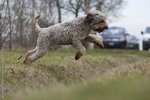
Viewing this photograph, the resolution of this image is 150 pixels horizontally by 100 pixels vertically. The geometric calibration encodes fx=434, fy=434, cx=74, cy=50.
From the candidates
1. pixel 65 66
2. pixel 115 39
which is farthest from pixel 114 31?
pixel 65 66

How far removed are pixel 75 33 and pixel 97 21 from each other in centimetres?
67

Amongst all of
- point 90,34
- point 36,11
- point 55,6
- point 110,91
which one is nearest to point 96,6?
point 55,6

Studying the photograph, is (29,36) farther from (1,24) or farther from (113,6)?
(113,6)

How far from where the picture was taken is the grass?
→ 14.0ft

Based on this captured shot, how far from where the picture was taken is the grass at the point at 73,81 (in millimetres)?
4273

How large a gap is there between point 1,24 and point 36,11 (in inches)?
336

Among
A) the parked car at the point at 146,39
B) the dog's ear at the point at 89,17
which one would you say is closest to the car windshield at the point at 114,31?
the parked car at the point at 146,39

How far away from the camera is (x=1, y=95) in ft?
26.6

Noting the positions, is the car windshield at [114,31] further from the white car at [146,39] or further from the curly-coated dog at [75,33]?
the curly-coated dog at [75,33]

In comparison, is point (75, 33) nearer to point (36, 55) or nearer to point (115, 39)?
point (36, 55)

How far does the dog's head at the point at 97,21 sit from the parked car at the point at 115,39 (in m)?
23.1

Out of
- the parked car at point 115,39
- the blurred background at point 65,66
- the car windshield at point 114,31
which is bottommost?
the parked car at point 115,39

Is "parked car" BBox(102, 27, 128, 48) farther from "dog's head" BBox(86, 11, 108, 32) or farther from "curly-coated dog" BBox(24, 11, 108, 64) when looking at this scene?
"dog's head" BBox(86, 11, 108, 32)

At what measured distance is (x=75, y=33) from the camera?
11.4 metres
